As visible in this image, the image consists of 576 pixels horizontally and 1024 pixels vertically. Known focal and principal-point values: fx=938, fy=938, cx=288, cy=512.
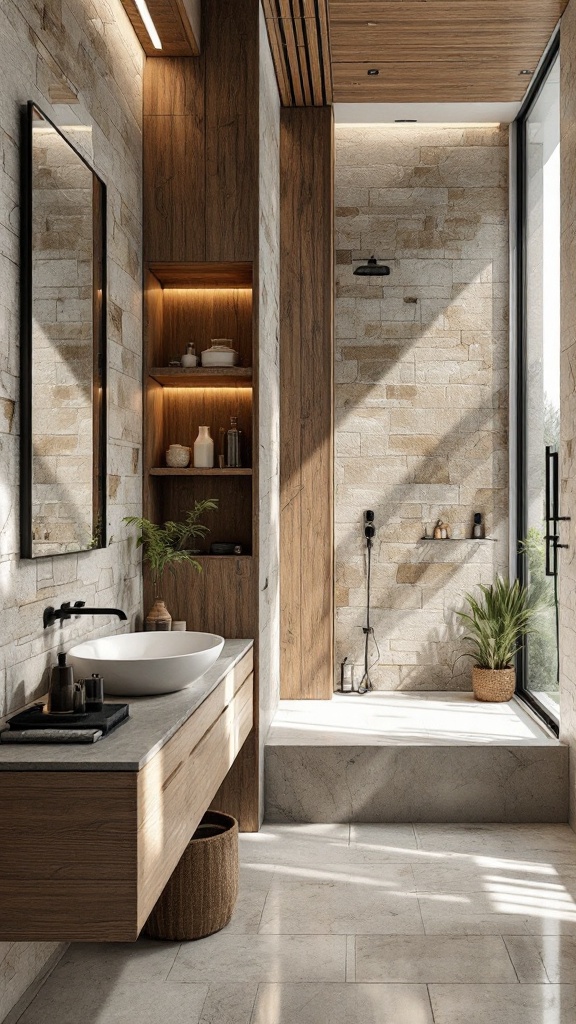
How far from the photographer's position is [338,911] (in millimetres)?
3217

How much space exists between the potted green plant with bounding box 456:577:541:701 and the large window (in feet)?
0.34

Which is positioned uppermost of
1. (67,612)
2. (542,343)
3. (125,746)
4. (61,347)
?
(542,343)

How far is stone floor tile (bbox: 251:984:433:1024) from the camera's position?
8.27 ft

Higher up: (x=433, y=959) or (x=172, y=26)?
(x=172, y=26)

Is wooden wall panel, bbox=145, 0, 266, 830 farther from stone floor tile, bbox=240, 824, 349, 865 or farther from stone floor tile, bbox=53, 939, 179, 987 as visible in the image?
stone floor tile, bbox=53, 939, 179, 987

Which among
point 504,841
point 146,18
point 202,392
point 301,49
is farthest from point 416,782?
point 301,49

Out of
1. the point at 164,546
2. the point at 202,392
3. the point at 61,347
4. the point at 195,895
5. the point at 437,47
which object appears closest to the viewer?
the point at 61,347

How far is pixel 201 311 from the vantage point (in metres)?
4.16

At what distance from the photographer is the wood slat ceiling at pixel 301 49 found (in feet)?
13.0

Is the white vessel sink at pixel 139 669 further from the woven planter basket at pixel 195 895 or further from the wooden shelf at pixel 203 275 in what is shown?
the wooden shelf at pixel 203 275

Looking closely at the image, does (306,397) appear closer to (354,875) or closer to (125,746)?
(354,875)

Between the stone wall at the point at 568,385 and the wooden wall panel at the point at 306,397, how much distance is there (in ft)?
4.47

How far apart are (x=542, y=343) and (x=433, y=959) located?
3220 millimetres

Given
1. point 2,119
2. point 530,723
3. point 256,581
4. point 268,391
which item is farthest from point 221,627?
point 2,119
